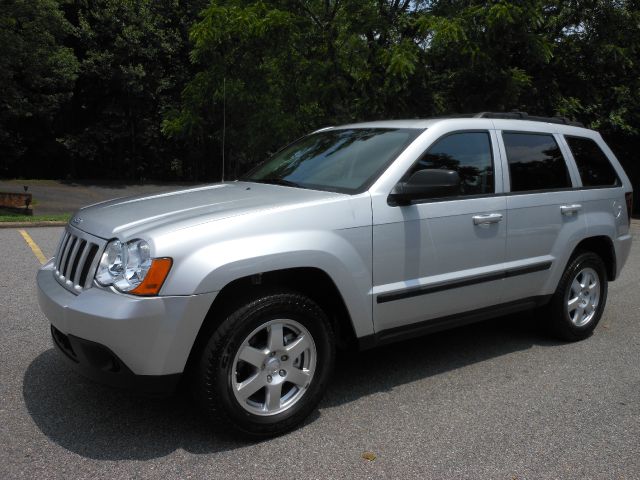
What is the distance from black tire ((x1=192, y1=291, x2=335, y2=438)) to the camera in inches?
123

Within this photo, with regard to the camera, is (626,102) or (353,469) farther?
(626,102)

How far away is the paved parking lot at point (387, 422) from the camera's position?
305 cm

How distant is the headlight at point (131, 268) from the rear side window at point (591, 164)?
142 inches

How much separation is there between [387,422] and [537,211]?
6.59ft

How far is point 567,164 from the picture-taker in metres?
4.96

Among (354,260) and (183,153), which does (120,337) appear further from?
(183,153)

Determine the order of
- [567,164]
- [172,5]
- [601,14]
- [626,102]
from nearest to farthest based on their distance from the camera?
[567,164]
[601,14]
[626,102]
[172,5]

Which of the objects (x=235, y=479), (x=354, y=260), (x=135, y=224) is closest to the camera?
(x=235, y=479)

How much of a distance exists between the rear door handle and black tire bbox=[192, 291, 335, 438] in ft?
7.58

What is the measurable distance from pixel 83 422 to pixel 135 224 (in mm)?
1159

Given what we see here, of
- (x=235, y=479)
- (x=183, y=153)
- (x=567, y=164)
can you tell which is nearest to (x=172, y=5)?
(x=183, y=153)

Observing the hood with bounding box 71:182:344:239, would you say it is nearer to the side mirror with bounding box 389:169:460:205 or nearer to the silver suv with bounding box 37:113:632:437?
the silver suv with bounding box 37:113:632:437

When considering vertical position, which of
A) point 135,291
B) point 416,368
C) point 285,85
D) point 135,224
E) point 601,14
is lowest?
point 416,368

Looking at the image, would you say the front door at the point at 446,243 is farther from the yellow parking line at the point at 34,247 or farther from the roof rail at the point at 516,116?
the yellow parking line at the point at 34,247
